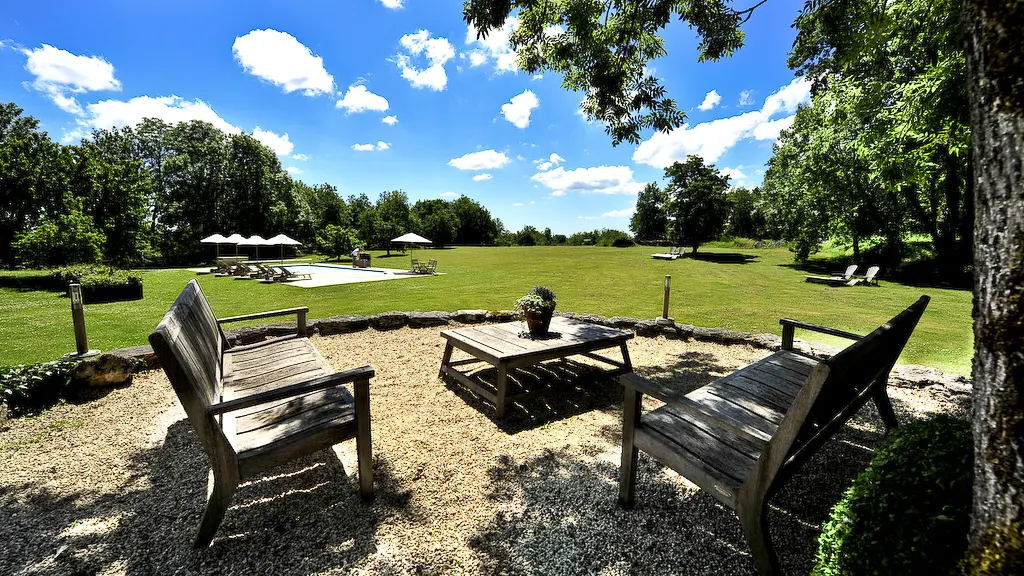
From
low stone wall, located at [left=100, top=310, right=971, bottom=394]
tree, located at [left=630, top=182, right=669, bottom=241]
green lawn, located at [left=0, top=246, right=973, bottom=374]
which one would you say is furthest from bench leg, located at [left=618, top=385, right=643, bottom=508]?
tree, located at [left=630, top=182, right=669, bottom=241]

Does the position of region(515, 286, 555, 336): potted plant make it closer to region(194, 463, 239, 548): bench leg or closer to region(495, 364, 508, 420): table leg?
region(495, 364, 508, 420): table leg

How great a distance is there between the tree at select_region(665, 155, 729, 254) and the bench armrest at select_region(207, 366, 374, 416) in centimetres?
3005

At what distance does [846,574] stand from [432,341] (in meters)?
5.55

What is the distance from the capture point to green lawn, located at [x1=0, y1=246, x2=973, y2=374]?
6367 mm

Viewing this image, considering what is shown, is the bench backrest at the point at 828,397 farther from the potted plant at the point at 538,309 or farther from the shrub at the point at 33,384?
the shrub at the point at 33,384

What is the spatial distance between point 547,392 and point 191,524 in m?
2.98

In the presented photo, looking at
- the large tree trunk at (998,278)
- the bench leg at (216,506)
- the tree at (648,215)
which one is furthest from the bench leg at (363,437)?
the tree at (648,215)

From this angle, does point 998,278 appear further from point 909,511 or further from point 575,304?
point 575,304

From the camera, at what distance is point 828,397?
1.87 meters

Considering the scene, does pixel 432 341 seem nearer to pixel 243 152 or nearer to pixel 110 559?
pixel 110 559

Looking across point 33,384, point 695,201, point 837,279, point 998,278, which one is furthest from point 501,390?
point 695,201

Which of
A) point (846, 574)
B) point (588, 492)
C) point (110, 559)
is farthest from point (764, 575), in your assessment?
point (110, 559)

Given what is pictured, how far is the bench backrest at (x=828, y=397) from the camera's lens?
65.4 inches

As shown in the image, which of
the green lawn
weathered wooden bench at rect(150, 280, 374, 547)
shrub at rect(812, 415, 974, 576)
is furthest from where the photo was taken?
the green lawn
